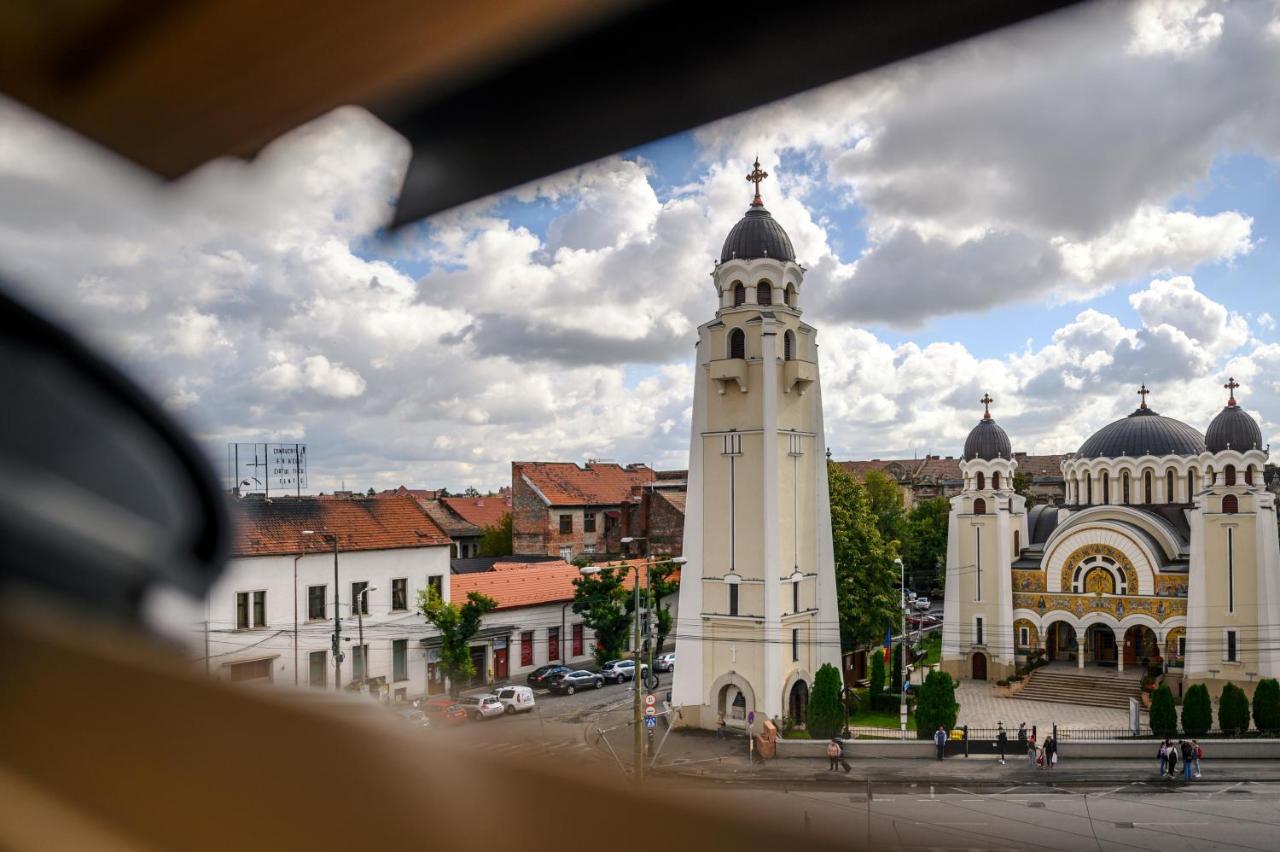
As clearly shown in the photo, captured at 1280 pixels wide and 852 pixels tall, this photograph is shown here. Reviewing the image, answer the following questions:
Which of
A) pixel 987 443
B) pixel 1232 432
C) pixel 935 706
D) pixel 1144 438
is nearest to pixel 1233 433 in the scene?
pixel 1232 432

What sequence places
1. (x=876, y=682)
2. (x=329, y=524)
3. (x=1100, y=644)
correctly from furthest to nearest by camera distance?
(x=1100, y=644), (x=876, y=682), (x=329, y=524)

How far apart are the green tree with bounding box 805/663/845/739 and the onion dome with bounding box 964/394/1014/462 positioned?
26.5ft

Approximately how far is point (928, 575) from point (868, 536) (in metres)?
11.3

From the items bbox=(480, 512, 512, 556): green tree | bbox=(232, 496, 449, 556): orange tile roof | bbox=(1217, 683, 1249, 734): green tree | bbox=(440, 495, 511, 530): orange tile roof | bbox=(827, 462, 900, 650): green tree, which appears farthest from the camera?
bbox=(440, 495, 511, 530): orange tile roof

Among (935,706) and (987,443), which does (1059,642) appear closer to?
(987,443)

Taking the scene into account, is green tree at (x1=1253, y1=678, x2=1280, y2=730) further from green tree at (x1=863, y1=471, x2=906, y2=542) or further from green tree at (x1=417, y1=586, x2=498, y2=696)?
green tree at (x1=863, y1=471, x2=906, y2=542)

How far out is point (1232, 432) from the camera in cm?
1592

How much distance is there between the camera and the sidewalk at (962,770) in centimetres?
1006

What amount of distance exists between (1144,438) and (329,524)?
18226mm

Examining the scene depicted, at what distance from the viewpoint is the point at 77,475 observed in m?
1.14

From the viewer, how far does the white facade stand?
46.6 inches

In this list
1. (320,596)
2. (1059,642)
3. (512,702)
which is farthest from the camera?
(1059,642)

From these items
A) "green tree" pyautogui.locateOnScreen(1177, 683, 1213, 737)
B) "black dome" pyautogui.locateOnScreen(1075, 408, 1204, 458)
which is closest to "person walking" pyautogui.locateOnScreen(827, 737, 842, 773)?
"green tree" pyautogui.locateOnScreen(1177, 683, 1213, 737)

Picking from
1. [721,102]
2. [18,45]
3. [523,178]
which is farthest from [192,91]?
[721,102]
